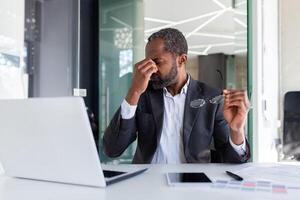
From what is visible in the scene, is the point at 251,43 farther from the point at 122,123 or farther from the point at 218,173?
the point at 218,173

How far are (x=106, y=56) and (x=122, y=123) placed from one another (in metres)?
1.71

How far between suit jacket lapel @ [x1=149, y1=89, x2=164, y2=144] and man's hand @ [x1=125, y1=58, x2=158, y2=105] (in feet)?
0.49

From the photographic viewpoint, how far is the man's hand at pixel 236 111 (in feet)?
3.52

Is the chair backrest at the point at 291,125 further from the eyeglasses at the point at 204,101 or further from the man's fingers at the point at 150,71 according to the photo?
the man's fingers at the point at 150,71

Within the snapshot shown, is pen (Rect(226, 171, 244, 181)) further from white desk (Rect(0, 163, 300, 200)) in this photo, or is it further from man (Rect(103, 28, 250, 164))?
man (Rect(103, 28, 250, 164))

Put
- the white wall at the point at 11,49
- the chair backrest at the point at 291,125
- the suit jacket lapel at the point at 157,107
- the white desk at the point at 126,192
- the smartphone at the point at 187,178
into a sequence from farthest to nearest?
1. the chair backrest at the point at 291,125
2. the suit jacket lapel at the point at 157,107
3. the white wall at the point at 11,49
4. the smartphone at the point at 187,178
5. the white desk at the point at 126,192

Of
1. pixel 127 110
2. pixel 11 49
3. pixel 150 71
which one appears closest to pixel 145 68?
pixel 150 71

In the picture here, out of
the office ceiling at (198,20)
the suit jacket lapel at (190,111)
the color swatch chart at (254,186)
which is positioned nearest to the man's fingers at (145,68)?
the suit jacket lapel at (190,111)

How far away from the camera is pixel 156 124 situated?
1.36 meters

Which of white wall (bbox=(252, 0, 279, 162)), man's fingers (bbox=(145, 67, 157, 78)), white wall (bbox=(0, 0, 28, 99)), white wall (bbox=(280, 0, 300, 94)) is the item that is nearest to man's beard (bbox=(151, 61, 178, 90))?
man's fingers (bbox=(145, 67, 157, 78))

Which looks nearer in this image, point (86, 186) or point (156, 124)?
point (86, 186)

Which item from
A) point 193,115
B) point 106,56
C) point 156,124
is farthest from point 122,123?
point 106,56

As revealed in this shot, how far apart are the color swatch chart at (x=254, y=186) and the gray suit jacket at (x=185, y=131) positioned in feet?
1.69

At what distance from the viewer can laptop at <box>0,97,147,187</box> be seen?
674mm
